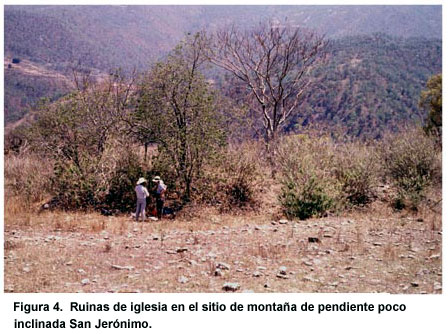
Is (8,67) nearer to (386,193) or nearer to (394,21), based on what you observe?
(386,193)

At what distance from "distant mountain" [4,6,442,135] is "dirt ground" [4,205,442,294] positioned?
7648mm

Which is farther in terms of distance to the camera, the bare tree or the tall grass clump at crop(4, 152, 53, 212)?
the bare tree

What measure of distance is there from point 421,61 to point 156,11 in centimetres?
9232

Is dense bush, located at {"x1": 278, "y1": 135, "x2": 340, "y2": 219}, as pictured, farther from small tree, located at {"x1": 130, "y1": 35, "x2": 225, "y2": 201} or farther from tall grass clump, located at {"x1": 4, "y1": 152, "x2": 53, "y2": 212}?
tall grass clump, located at {"x1": 4, "y1": 152, "x2": 53, "y2": 212}

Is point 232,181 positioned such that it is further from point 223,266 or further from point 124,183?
point 223,266

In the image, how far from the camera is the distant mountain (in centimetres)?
4606

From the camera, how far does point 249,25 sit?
202ft

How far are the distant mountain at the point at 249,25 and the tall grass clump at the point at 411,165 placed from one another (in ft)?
12.7


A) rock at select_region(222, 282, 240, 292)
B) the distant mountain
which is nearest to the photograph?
rock at select_region(222, 282, 240, 292)

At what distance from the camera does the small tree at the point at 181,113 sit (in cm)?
1305

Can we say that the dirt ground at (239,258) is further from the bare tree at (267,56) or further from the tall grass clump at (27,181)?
the bare tree at (267,56)

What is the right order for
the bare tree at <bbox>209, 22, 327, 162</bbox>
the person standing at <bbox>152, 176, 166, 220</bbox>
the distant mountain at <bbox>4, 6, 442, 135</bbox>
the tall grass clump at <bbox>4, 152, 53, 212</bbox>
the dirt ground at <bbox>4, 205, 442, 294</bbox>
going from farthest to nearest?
the distant mountain at <bbox>4, 6, 442, 135</bbox> < the bare tree at <bbox>209, 22, 327, 162</bbox> < the tall grass clump at <bbox>4, 152, 53, 212</bbox> < the person standing at <bbox>152, 176, 166, 220</bbox> < the dirt ground at <bbox>4, 205, 442, 294</bbox>

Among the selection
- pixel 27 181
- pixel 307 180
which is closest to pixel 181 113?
pixel 307 180

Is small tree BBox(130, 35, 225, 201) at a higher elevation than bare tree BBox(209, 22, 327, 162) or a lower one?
lower
